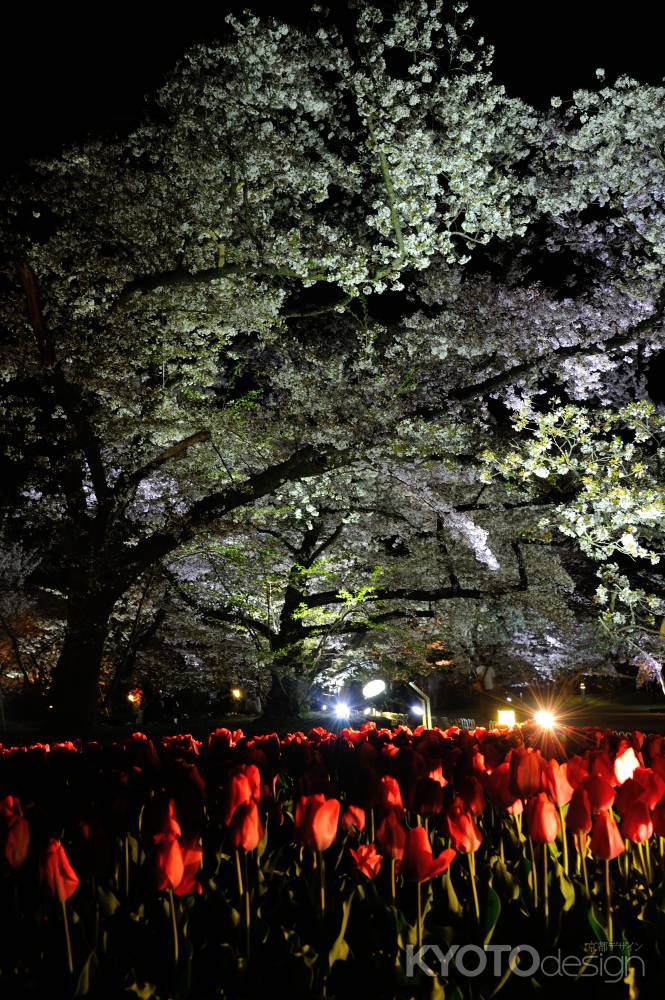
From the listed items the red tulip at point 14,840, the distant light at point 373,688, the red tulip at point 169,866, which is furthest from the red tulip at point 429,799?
the distant light at point 373,688

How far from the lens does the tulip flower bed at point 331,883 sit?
5.90 ft

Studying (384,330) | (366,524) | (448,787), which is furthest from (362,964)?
(366,524)

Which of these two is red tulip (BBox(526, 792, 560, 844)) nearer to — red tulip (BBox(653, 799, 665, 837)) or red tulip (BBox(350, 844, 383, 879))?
red tulip (BBox(653, 799, 665, 837))

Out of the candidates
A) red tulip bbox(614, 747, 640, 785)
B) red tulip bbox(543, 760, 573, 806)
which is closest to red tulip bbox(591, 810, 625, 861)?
red tulip bbox(543, 760, 573, 806)

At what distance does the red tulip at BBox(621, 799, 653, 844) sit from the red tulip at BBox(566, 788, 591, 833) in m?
0.12

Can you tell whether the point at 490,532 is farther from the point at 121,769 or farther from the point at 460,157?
the point at 121,769

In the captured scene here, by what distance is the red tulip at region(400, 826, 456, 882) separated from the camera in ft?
6.40

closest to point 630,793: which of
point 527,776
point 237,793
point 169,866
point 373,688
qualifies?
point 527,776

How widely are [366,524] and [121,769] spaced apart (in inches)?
669

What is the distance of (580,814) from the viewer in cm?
235

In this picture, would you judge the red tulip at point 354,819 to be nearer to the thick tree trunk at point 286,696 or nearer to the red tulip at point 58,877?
the red tulip at point 58,877

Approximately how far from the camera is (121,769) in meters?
3.84

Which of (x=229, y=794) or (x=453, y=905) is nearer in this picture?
(x=453, y=905)

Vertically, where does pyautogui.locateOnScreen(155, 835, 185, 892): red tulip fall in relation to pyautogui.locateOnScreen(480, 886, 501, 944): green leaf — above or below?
above
